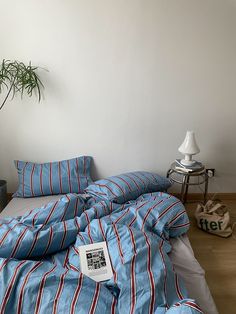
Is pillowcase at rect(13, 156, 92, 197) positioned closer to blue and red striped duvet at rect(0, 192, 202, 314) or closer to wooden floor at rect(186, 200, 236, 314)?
blue and red striped duvet at rect(0, 192, 202, 314)

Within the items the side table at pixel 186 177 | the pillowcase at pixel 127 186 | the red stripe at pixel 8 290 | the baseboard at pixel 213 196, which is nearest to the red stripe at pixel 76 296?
the red stripe at pixel 8 290

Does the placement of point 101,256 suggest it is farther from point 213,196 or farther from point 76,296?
point 213,196

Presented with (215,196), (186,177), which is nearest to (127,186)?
(186,177)

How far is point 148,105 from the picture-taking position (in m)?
2.15

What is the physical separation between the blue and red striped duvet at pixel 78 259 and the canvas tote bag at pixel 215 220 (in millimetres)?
539

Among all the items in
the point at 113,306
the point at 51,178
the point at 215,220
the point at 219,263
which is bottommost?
the point at 219,263

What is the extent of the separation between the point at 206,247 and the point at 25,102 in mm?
1827

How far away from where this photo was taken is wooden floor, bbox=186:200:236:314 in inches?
56.6

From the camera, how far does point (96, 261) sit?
1.17 m

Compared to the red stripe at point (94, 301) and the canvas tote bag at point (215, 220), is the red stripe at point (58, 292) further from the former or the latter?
the canvas tote bag at point (215, 220)

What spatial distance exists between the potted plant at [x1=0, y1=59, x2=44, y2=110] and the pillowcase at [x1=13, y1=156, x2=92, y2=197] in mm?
553

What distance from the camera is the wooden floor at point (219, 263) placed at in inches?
56.6

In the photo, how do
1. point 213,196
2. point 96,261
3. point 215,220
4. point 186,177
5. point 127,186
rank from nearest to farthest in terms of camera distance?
point 96,261
point 127,186
point 215,220
point 186,177
point 213,196

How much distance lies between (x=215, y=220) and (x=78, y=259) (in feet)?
4.05
